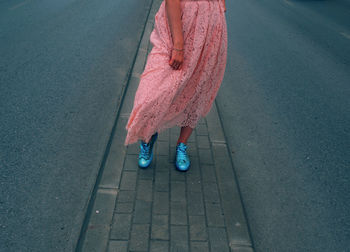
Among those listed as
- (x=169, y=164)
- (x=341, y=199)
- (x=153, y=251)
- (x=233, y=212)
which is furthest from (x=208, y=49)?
(x=341, y=199)

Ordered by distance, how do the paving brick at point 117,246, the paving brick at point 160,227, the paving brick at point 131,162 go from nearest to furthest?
the paving brick at point 117,246 < the paving brick at point 160,227 < the paving brick at point 131,162

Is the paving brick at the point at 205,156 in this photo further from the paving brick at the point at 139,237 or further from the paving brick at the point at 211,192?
the paving brick at the point at 139,237

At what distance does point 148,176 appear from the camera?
256 centimetres

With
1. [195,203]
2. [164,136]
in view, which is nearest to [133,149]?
[164,136]

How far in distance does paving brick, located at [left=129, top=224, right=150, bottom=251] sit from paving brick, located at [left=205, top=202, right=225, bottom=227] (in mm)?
520

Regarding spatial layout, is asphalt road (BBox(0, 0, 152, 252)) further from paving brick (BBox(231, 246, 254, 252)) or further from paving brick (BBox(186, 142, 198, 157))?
paving brick (BBox(231, 246, 254, 252))

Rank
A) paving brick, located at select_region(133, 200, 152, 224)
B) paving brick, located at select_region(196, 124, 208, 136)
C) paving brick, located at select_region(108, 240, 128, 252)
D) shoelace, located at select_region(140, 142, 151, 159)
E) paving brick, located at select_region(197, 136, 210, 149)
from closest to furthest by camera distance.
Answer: paving brick, located at select_region(108, 240, 128, 252) → paving brick, located at select_region(133, 200, 152, 224) → shoelace, located at select_region(140, 142, 151, 159) → paving brick, located at select_region(197, 136, 210, 149) → paving brick, located at select_region(196, 124, 208, 136)

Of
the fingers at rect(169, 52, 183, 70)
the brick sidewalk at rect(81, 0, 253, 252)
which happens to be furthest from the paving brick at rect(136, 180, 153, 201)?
the fingers at rect(169, 52, 183, 70)

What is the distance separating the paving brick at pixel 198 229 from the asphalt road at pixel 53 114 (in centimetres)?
89

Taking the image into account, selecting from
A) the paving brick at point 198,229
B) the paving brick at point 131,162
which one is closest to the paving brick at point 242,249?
the paving brick at point 198,229

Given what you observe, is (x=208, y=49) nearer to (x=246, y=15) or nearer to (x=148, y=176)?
(x=148, y=176)

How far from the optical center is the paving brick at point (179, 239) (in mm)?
1988

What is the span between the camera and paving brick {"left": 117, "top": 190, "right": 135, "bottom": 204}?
231cm

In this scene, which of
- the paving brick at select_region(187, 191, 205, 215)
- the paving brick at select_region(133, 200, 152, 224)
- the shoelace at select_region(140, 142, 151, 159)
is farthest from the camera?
the shoelace at select_region(140, 142, 151, 159)
